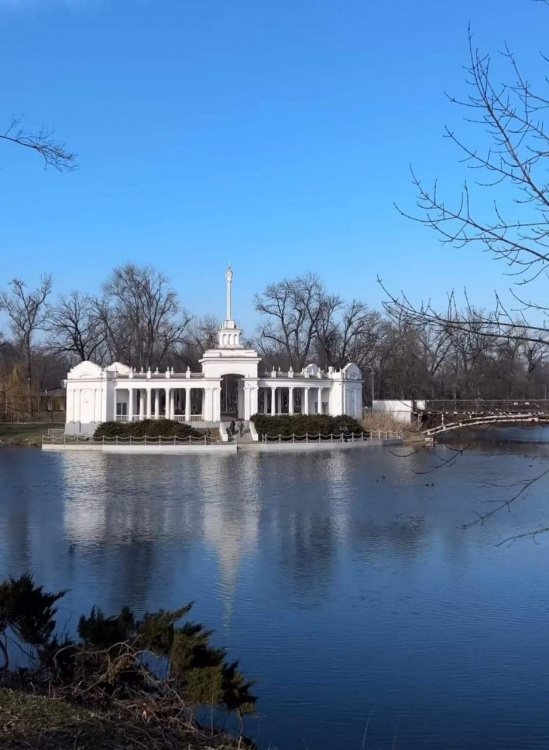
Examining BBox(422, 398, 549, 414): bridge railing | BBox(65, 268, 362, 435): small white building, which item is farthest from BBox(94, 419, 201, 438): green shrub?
BBox(422, 398, 549, 414): bridge railing

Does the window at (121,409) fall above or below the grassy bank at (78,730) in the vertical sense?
above

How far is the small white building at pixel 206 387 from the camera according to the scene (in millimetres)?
56281

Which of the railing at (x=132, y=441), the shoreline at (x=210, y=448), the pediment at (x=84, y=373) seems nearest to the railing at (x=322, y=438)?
the shoreline at (x=210, y=448)

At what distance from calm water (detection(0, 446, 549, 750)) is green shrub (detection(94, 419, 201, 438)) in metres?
20.1

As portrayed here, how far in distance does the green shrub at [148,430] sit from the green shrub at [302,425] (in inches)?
176

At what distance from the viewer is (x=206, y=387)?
57.6 m

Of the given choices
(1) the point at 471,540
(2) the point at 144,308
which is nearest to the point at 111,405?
(2) the point at 144,308

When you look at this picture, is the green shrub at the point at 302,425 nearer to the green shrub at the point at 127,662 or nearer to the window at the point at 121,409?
the window at the point at 121,409

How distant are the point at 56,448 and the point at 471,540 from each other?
1350 inches

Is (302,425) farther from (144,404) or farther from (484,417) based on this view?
(484,417)

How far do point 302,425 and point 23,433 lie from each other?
19.3 meters

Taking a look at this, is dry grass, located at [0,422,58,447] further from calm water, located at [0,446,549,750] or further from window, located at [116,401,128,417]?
calm water, located at [0,446,549,750]

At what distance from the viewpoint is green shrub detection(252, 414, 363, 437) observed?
49906 millimetres

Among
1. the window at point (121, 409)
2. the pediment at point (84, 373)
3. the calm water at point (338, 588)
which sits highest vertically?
the pediment at point (84, 373)
